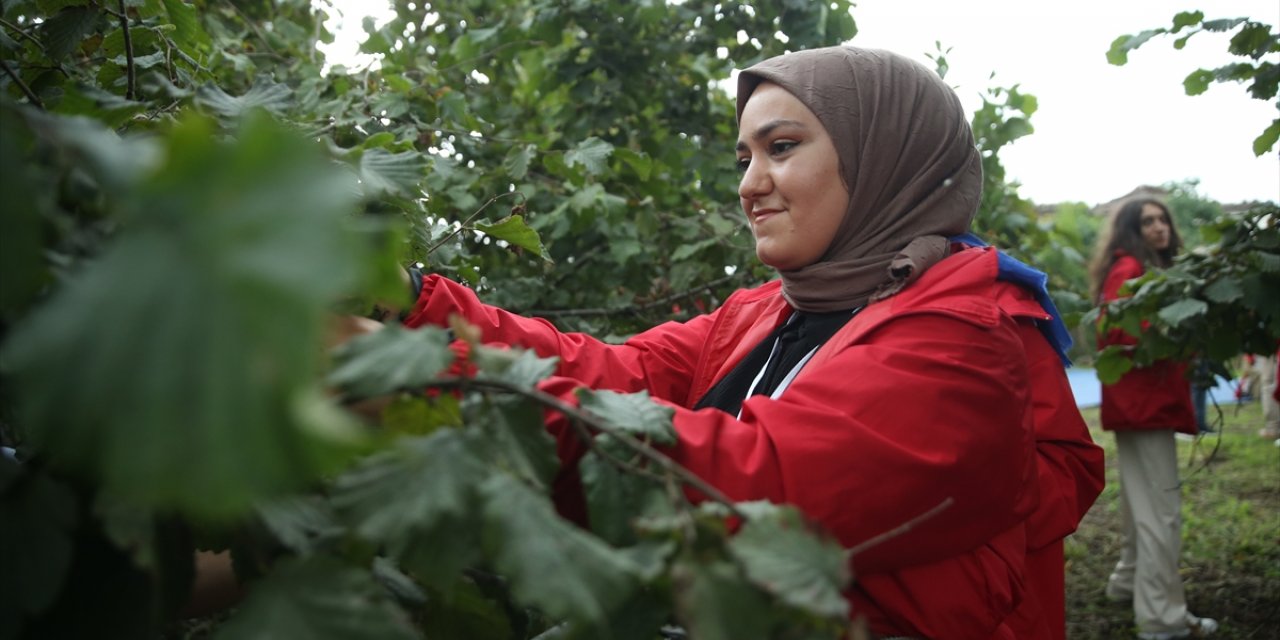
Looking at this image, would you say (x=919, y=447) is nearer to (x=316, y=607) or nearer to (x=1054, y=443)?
(x=1054, y=443)

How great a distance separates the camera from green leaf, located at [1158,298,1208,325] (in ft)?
9.36

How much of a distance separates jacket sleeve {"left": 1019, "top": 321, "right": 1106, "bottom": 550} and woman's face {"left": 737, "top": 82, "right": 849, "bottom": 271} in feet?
1.37

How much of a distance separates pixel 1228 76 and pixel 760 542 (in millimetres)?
2914

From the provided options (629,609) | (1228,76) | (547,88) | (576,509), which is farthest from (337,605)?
(547,88)

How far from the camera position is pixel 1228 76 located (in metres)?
2.87

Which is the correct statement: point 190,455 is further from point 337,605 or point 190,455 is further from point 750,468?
point 750,468

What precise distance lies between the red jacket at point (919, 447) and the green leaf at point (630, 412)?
17 cm

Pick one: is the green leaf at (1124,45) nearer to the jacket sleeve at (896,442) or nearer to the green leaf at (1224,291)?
the green leaf at (1224,291)

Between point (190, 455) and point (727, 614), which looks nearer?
point (190, 455)

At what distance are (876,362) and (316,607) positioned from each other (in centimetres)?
94

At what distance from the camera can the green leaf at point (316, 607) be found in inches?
24.5

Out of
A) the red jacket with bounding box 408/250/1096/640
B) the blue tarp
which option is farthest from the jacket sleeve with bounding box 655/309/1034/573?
the blue tarp

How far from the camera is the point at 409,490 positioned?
0.64 meters

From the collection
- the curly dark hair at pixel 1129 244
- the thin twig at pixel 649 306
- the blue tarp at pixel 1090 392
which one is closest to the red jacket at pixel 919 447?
the thin twig at pixel 649 306
